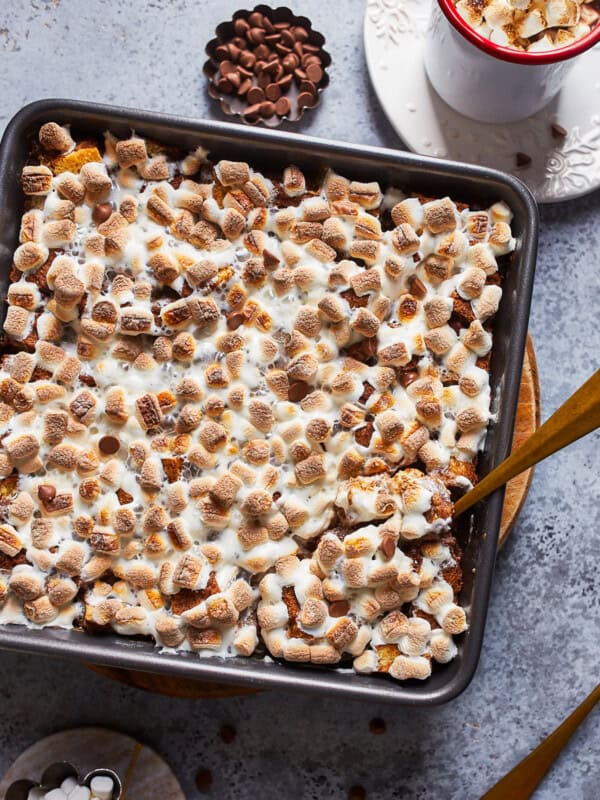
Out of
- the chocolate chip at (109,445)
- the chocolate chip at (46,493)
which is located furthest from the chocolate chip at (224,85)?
the chocolate chip at (46,493)

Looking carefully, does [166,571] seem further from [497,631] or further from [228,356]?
[497,631]

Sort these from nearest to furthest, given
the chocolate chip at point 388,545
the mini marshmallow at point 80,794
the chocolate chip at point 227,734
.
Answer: the chocolate chip at point 388,545 < the mini marshmallow at point 80,794 < the chocolate chip at point 227,734

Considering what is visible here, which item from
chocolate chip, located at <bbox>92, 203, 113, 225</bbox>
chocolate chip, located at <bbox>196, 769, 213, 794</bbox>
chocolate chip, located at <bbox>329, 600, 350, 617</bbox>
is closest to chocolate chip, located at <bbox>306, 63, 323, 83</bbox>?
chocolate chip, located at <bbox>92, 203, 113, 225</bbox>

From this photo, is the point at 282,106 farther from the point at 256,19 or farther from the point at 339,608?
the point at 339,608

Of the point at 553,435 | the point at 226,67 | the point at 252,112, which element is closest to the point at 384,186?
the point at 252,112

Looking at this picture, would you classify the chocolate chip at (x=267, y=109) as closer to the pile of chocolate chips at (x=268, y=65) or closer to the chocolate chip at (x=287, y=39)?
the pile of chocolate chips at (x=268, y=65)

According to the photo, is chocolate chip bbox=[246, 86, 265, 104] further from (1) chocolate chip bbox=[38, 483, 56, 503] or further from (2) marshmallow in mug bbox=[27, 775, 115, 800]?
(2) marshmallow in mug bbox=[27, 775, 115, 800]
